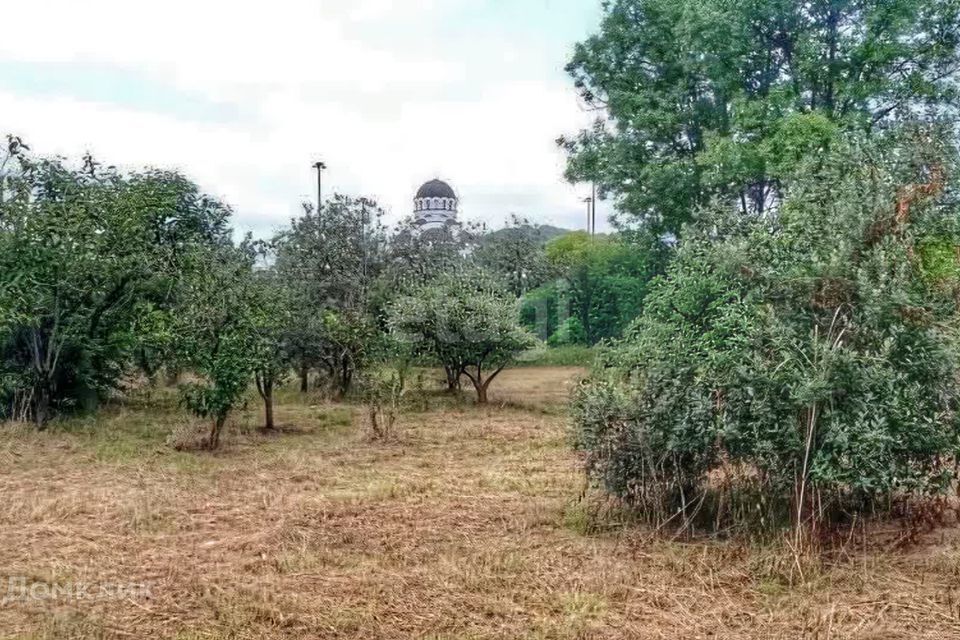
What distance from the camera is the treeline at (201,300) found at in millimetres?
9070

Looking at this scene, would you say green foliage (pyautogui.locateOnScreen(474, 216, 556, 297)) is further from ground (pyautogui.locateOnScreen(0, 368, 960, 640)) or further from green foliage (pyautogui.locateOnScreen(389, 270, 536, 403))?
ground (pyautogui.locateOnScreen(0, 368, 960, 640))

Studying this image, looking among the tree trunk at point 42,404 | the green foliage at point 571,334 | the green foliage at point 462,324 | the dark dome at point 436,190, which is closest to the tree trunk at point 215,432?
the tree trunk at point 42,404

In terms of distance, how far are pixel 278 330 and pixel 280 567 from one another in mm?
6615

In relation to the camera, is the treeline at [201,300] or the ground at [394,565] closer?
the ground at [394,565]

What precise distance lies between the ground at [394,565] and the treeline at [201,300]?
1.85 meters

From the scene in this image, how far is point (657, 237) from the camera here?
52.3ft

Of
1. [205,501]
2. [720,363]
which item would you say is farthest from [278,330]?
[720,363]

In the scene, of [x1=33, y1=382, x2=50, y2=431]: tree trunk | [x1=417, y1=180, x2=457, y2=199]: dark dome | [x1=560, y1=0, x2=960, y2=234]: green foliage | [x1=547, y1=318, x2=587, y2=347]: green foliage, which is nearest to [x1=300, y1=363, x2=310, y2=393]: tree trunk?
[x1=33, y1=382, x2=50, y2=431]: tree trunk

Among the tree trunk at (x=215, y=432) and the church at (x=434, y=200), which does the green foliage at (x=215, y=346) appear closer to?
the tree trunk at (x=215, y=432)

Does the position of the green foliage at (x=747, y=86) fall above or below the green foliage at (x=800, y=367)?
above

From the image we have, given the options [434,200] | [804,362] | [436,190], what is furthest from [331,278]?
[436,190]

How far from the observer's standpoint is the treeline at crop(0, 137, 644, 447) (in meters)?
9.07

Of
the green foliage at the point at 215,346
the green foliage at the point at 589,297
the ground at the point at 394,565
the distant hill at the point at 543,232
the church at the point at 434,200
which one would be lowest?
the ground at the point at 394,565

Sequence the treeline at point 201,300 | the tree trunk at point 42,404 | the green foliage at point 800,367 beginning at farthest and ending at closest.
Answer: the tree trunk at point 42,404 → the treeline at point 201,300 → the green foliage at point 800,367
